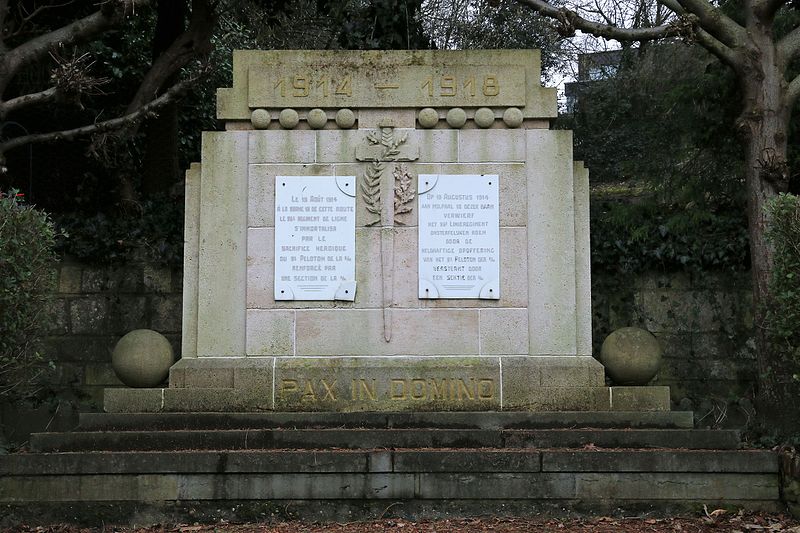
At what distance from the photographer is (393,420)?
877 cm

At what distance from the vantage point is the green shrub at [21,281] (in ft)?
27.6

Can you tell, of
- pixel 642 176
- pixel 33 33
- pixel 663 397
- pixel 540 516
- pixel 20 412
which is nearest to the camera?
pixel 540 516

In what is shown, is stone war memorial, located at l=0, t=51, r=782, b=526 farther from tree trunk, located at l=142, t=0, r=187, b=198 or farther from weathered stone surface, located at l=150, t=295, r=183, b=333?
tree trunk, located at l=142, t=0, r=187, b=198

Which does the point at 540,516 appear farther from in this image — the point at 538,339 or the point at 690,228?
the point at 690,228

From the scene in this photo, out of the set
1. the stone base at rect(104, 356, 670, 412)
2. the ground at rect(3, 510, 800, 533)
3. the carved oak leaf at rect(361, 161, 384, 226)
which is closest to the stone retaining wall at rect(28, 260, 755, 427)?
the stone base at rect(104, 356, 670, 412)

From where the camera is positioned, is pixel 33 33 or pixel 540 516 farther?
A: pixel 33 33

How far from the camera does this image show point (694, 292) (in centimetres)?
1197

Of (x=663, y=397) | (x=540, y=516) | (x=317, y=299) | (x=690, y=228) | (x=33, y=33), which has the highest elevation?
(x=33, y=33)

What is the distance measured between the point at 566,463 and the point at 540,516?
1.56 ft

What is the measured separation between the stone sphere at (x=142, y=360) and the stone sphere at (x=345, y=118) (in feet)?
8.91

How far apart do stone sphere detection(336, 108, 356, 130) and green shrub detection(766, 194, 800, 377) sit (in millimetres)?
3887

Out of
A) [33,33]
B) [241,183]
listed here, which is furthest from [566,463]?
[33,33]

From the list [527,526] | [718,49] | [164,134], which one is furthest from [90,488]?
[164,134]

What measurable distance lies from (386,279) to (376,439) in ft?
5.37
